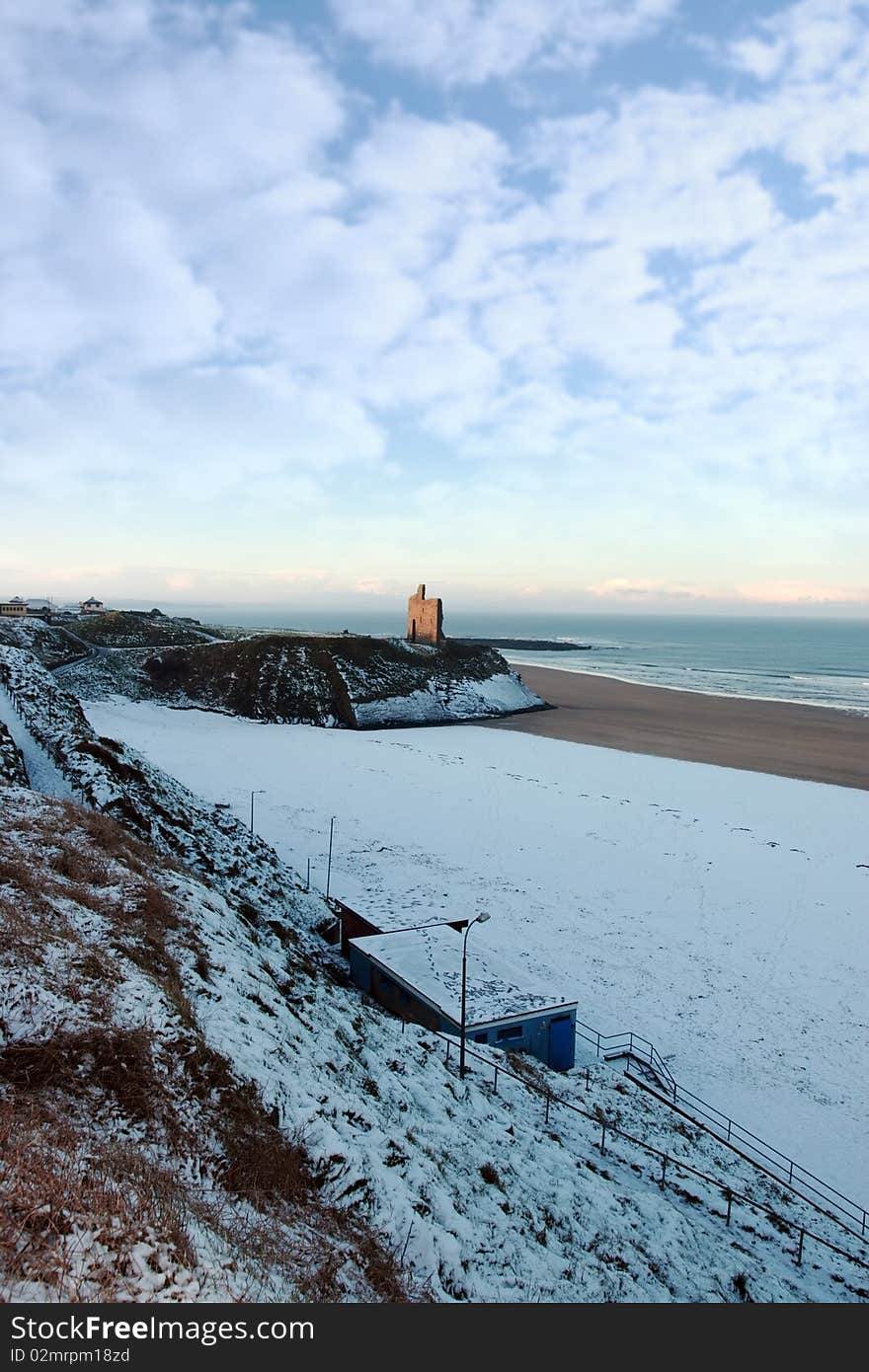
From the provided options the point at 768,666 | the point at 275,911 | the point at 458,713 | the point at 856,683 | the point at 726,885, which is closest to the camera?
the point at 275,911

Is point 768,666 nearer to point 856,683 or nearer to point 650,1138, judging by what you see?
point 856,683

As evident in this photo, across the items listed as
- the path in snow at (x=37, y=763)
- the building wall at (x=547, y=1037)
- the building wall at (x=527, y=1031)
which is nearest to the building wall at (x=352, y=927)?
the building wall at (x=527, y=1031)

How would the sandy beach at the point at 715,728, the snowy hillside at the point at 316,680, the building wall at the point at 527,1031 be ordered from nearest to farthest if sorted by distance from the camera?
the building wall at the point at 527,1031 < the sandy beach at the point at 715,728 < the snowy hillside at the point at 316,680

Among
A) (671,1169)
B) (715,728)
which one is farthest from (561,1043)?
(715,728)

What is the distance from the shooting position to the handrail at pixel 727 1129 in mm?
12711

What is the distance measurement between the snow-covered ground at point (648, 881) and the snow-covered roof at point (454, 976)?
1968mm

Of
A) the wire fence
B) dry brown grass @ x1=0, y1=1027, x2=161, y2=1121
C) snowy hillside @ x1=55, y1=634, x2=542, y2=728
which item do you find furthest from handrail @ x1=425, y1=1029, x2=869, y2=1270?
snowy hillside @ x1=55, y1=634, x2=542, y2=728

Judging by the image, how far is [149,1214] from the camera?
6340 millimetres

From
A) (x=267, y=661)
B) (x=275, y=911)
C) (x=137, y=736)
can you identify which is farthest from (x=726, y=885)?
(x=267, y=661)

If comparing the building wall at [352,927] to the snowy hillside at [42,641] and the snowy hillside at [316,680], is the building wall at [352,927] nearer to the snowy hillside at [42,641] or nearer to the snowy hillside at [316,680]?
the snowy hillside at [316,680]

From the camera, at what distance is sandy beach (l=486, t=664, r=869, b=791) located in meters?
46.9

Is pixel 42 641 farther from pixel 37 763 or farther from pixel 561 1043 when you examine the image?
pixel 561 1043

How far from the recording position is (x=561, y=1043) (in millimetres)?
16234

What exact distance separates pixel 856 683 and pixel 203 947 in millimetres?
100311
